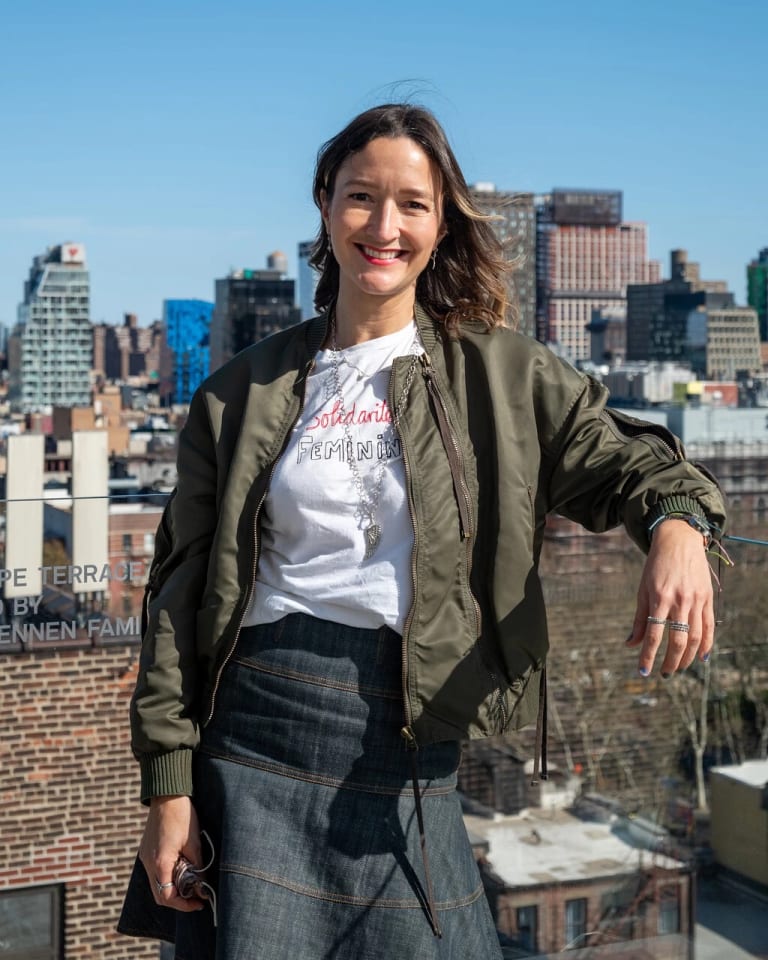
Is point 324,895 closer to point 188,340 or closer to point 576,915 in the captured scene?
point 576,915

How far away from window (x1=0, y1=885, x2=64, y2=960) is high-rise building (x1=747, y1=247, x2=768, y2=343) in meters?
151

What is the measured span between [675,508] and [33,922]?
2585mm

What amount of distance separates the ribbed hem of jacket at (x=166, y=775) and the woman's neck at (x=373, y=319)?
0.58 meters

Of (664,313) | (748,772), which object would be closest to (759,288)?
(664,313)

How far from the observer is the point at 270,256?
111m

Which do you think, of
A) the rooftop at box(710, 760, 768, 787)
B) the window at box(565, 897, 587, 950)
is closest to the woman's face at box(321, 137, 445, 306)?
the window at box(565, 897, 587, 950)

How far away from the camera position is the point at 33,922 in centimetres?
352

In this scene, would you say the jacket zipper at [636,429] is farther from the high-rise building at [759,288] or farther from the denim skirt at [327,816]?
the high-rise building at [759,288]

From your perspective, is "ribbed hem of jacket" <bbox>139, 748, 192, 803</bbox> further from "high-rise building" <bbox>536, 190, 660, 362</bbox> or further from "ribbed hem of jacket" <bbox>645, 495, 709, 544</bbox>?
"high-rise building" <bbox>536, 190, 660, 362</bbox>

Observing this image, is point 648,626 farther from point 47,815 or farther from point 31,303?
point 31,303

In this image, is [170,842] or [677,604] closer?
[677,604]

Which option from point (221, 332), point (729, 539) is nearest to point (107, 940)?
point (729, 539)

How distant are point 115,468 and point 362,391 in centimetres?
4673

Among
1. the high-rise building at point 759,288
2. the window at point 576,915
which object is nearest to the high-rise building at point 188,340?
the high-rise building at point 759,288
